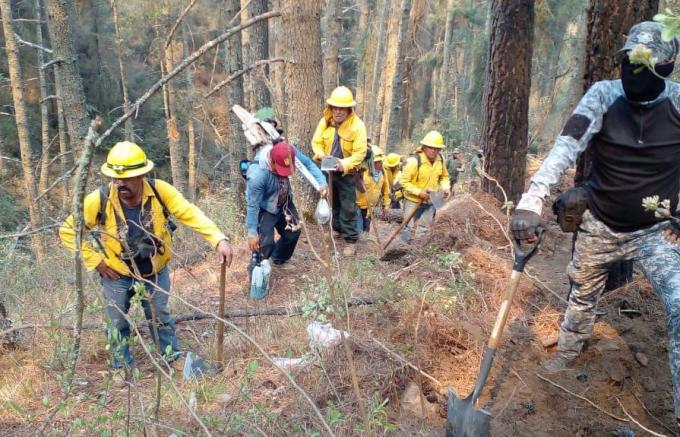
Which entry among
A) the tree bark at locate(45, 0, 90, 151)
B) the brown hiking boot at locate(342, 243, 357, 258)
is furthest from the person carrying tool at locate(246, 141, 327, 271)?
the tree bark at locate(45, 0, 90, 151)

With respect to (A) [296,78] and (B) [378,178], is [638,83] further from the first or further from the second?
(B) [378,178]

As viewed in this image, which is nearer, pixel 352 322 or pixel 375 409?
pixel 375 409

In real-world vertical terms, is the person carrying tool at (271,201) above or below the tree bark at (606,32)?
below

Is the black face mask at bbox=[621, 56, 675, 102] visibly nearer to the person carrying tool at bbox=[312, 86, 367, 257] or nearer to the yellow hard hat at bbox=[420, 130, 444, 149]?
the person carrying tool at bbox=[312, 86, 367, 257]

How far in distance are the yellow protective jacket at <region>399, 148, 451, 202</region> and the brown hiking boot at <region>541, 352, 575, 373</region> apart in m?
4.37

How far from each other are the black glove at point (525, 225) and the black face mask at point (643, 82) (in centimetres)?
92

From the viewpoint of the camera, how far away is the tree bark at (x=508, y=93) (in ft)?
22.0

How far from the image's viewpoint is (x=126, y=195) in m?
3.71

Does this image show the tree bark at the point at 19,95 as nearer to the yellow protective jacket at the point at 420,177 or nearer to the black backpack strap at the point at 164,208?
the yellow protective jacket at the point at 420,177

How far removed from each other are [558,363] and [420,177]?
4689mm

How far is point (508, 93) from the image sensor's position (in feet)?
22.5

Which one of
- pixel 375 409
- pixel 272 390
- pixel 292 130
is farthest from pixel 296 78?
pixel 375 409

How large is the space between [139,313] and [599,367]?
4.37m

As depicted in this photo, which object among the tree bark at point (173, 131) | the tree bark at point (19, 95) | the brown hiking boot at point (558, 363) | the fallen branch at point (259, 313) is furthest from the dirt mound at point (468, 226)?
the tree bark at point (19, 95)
